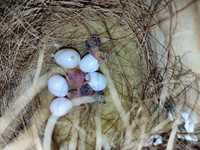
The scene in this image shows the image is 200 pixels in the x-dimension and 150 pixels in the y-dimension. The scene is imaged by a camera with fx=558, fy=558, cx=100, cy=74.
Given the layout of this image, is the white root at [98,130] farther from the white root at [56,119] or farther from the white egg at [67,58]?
the white egg at [67,58]

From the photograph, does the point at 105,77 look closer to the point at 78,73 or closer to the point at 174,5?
the point at 78,73

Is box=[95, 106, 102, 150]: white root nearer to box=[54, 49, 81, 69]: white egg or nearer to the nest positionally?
the nest

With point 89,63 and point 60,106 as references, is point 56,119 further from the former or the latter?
point 89,63

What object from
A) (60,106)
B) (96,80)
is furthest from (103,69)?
(60,106)

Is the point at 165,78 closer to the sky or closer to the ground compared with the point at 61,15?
closer to the ground

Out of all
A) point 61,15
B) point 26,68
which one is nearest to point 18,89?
point 26,68

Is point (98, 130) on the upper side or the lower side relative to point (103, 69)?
lower
